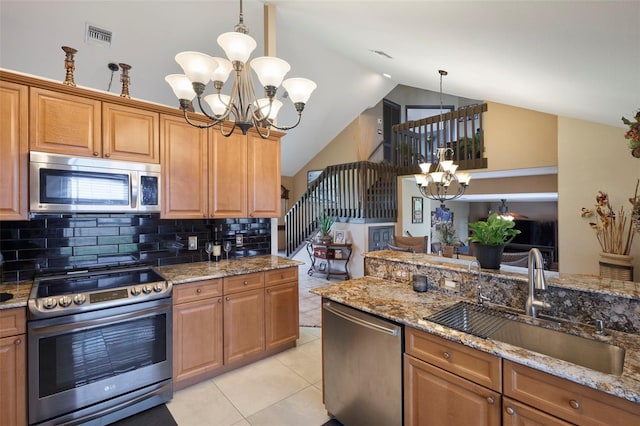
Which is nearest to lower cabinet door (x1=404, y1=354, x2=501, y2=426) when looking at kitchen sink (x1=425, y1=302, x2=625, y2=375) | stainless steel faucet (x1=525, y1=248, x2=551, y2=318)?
kitchen sink (x1=425, y1=302, x2=625, y2=375)

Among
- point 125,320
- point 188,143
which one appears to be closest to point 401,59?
point 188,143

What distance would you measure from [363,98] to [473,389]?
7965mm

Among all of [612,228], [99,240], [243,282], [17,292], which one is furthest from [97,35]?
[612,228]

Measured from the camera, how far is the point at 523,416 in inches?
48.6

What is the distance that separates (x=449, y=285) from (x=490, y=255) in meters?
0.35

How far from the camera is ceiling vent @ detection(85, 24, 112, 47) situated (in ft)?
11.0

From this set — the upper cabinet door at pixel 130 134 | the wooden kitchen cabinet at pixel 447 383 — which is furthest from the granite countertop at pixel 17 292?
the wooden kitchen cabinet at pixel 447 383

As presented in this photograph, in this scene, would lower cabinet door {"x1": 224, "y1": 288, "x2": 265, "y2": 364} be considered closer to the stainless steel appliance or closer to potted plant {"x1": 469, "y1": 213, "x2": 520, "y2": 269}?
the stainless steel appliance

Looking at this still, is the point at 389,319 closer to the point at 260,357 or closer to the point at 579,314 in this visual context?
the point at 579,314

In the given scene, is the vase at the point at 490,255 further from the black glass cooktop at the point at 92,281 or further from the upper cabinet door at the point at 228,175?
the black glass cooktop at the point at 92,281

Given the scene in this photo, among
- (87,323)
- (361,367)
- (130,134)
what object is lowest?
(361,367)

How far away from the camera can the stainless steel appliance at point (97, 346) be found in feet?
6.28

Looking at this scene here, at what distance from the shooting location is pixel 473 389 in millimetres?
1389

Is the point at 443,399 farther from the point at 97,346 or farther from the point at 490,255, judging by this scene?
the point at 97,346
